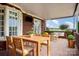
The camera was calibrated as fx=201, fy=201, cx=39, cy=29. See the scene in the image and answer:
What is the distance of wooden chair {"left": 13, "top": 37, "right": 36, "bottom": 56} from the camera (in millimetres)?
3359

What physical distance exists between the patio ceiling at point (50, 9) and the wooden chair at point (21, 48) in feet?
2.39

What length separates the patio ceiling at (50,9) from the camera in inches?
146

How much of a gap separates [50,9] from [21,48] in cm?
123

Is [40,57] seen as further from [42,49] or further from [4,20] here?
[4,20]

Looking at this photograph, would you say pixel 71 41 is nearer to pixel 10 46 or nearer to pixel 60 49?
pixel 60 49

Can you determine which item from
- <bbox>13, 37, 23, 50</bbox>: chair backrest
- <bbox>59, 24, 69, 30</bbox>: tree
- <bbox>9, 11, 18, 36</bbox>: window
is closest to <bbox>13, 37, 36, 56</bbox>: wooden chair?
<bbox>13, 37, 23, 50</bbox>: chair backrest

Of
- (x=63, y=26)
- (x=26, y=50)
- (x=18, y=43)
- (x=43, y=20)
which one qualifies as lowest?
(x=26, y=50)

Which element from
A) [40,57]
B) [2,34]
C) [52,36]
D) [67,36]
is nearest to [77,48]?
[67,36]

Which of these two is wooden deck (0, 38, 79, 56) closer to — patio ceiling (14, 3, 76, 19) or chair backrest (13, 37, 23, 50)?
chair backrest (13, 37, 23, 50)

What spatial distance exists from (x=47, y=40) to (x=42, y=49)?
0.59 ft

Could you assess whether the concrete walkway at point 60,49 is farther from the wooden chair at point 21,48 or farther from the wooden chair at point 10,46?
the wooden chair at point 10,46

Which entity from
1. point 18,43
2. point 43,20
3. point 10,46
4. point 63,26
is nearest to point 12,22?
point 43,20

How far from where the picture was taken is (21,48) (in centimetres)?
338

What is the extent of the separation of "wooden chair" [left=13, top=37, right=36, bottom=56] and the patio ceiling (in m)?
0.73
